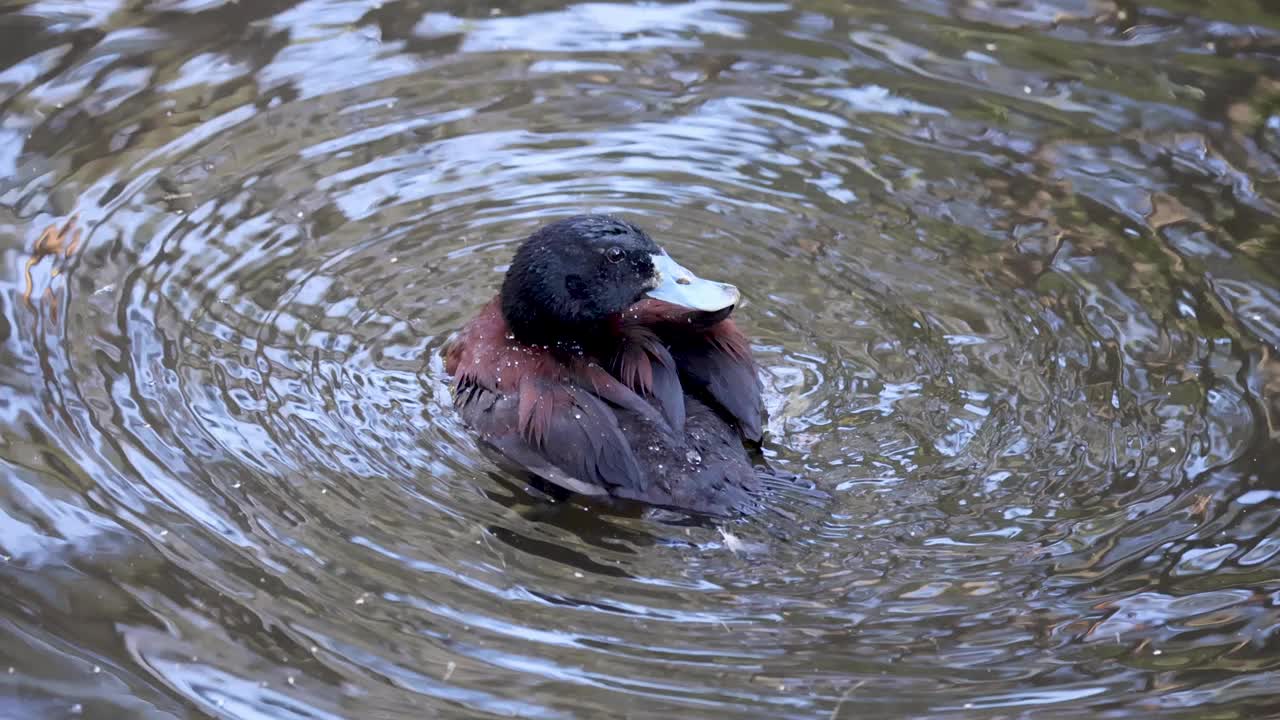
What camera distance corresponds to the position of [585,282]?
4996mm

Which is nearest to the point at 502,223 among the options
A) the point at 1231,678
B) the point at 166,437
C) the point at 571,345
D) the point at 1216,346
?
the point at 571,345

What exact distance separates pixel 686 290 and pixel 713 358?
9.9 inches

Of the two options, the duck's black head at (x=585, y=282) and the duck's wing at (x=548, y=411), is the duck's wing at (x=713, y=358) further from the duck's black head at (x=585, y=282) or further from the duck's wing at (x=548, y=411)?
the duck's wing at (x=548, y=411)

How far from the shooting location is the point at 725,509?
4609 millimetres

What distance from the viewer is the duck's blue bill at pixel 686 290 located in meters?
4.95

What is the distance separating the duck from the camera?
4.66 metres

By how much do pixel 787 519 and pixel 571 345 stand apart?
40.1 inches

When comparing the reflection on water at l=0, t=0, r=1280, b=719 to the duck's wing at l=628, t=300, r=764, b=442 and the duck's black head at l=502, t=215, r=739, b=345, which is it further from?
the duck's black head at l=502, t=215, r=739, b=345

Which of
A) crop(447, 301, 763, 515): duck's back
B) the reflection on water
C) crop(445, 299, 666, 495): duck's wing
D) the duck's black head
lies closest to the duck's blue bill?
the duck's black head

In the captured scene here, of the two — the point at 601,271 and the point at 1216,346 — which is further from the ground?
the point at 601,271

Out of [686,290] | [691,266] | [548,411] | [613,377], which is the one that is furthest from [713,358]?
[691,266]

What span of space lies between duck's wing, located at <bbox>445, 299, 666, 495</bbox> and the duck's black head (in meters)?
0.13

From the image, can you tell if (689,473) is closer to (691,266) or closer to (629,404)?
(629,404)

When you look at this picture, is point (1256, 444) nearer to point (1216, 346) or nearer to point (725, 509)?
point (1216, 346)
